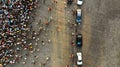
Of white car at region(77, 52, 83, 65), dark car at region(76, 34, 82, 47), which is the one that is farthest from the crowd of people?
white car at region(77, 52, 83, 65)

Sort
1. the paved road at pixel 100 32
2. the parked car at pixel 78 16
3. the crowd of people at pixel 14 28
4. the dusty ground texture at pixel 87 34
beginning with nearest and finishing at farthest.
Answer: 1. the crowd of people at pixel 14 28
2. the parked car at pixel 78 16
3. the dusty ground texture at pixel 87 34
4. the paved road at pixel 100 32

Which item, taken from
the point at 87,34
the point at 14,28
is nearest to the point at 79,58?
the point at 87,34

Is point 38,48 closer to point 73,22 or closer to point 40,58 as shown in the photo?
point 40,58

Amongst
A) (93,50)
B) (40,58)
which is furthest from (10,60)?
(93,50)

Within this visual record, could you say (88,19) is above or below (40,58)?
above

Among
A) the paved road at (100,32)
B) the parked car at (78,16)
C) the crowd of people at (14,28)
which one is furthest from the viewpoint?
the paved road at (100,32)

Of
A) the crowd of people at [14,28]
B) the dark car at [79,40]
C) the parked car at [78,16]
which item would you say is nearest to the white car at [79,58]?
the dark car at [79,40]

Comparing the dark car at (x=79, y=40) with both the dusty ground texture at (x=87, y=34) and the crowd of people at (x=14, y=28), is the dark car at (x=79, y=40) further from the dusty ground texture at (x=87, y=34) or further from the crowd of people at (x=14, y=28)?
the crowd of people at (x=14, y=28)
